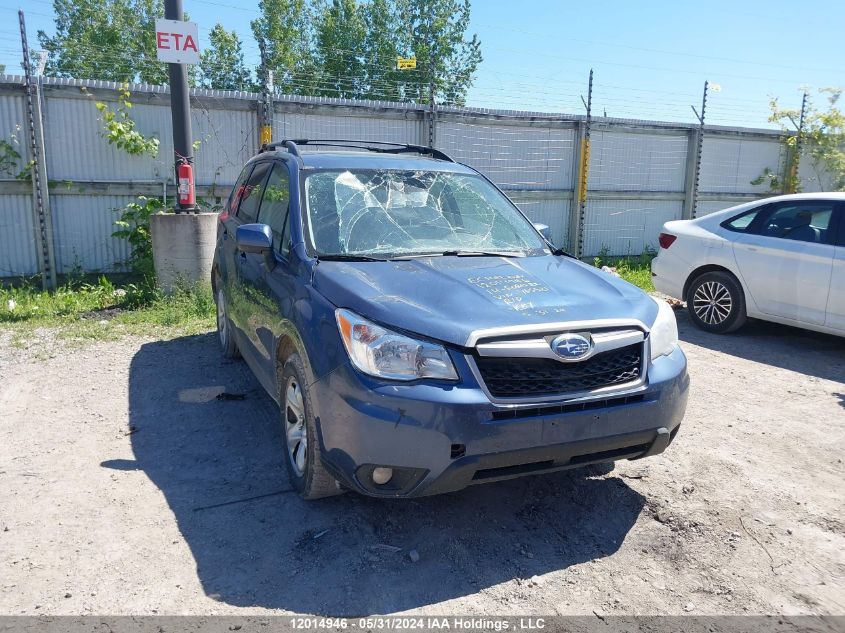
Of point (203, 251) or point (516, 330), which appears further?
point (203, 251)

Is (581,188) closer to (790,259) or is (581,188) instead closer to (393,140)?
(393,140)

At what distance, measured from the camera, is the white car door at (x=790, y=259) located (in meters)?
6.85

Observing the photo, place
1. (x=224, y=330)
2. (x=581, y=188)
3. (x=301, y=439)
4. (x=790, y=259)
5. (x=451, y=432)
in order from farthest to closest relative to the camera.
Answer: (x=581, y=188) < (x=790, y=259) < (x=224, y=330) < (x=301, y=439) < (x=451, y=432)

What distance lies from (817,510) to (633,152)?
993 centimetres

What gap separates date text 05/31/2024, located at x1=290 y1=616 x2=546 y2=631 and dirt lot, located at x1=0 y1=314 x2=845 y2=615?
7cm

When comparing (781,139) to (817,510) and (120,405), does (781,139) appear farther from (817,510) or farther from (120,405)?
(120,405)

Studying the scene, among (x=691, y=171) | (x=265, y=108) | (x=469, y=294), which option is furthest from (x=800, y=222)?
(x=265, y=108)

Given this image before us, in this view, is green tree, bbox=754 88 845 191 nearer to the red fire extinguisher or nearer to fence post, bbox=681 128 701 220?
fence post, bbox=681 128 701 220

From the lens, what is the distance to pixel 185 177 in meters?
8.11

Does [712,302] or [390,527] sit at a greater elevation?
[712,302]

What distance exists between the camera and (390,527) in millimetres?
3523

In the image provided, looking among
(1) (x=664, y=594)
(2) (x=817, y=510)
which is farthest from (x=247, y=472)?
(2) (x=817, y=510)

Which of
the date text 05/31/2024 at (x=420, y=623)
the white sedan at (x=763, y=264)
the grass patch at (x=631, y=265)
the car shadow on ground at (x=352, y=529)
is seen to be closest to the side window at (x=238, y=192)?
the car shadow on ground at (x=352, y=529)

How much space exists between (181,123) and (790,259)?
22.4 feet
